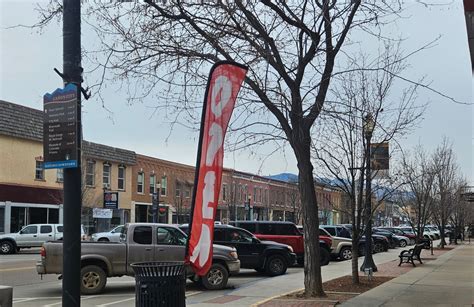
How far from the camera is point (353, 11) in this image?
11.2 metres

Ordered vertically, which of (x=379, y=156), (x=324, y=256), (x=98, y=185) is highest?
(x=98, y=185)

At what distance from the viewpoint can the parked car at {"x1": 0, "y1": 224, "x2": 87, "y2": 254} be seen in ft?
97.1

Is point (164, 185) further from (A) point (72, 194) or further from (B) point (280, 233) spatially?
(A) point (72, 194)

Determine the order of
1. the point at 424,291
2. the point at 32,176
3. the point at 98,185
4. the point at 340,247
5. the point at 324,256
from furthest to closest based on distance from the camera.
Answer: the point at 98,185, the point at 32,176, the point at 340,247, the point at 324,256, the point at 424,291

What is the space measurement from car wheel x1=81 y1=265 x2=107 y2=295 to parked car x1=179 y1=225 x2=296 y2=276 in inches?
206

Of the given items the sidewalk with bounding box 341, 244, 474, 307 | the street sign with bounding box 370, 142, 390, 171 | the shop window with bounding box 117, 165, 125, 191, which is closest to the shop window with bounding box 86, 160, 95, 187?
the shop window with bounding box 117, 165, 125, 191

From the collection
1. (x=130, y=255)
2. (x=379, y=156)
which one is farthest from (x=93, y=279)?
(x=379, y=156)

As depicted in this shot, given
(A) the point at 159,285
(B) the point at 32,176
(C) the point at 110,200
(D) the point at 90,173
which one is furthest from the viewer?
(D) the point at 90,173

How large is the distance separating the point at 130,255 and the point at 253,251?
5.56 metres

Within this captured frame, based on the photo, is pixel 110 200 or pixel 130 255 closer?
pixel 130 255

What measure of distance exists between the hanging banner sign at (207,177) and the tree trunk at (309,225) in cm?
524

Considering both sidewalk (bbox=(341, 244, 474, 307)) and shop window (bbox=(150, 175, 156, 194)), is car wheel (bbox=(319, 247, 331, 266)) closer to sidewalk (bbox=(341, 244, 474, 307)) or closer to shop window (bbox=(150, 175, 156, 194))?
sidewalk (bbox=(341, 244, 474, 307))

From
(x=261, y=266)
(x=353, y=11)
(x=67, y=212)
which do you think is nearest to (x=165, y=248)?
(x=261, y=266)

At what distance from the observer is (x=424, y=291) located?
13.3m
